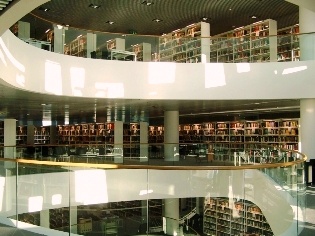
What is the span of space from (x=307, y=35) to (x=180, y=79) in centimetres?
329

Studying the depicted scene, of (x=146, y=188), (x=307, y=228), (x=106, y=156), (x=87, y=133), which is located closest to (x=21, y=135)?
(x=87, y=133)

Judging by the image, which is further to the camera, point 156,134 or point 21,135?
point 21,135

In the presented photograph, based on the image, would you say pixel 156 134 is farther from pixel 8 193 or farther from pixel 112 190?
pixel 8 193

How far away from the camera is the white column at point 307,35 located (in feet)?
33.5

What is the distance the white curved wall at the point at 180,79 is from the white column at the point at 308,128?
1.20 feet

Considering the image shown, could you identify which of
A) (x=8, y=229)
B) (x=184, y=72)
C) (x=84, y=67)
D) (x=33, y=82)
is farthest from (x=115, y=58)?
(x=8, y=229)

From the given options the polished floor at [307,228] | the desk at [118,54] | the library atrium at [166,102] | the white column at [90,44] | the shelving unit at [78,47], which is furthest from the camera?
the desk at [118,54]

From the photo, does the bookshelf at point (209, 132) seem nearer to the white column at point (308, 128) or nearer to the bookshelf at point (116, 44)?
the white column at point (308, 128)

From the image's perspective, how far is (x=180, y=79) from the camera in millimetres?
10391

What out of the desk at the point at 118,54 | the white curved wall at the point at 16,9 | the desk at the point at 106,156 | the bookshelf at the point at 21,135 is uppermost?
the desk at the point at 118,54

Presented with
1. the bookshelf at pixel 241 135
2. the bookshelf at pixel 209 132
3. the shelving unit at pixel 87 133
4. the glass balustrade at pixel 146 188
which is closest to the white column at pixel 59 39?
the glass balustrade at pixel 146 188

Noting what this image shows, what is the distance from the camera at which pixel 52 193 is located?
19.6 ft

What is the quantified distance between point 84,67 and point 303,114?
5670 millimetres

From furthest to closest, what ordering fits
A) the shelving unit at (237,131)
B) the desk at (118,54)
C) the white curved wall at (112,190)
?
the shelving unit at (237,131)
the desk at (118,54)
the white curved wall at (112,190)
